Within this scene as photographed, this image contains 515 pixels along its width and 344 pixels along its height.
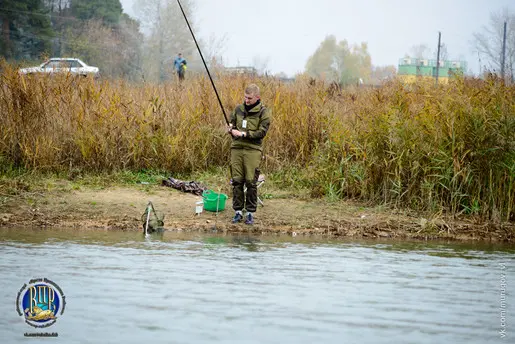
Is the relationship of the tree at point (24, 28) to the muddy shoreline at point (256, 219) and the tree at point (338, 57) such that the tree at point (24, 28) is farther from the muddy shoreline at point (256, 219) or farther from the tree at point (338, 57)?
the tree at point (338, 57)

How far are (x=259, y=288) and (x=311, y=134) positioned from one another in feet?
24.4

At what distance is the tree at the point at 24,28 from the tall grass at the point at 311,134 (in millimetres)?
31930

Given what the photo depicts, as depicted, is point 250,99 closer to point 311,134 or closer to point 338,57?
point 311,134

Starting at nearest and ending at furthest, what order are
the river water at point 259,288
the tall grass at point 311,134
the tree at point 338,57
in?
the river water at point 259,288, the tall grass at point 311,134, the tree at point 338,57

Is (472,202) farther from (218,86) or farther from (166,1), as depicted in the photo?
(166,1)

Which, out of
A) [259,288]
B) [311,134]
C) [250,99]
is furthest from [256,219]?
[259,288]

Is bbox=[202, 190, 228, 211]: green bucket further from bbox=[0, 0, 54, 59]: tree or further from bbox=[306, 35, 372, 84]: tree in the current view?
bbox=[306, 35, 372, 84]: tree

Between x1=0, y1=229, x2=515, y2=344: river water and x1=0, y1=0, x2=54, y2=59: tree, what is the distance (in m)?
37.1

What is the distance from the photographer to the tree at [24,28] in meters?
45.7

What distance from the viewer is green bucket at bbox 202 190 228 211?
12258mm

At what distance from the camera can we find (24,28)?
47.7 meters

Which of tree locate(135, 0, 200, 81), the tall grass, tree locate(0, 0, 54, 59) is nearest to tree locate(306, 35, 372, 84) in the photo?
tree locate(135, 0, 200, 81)

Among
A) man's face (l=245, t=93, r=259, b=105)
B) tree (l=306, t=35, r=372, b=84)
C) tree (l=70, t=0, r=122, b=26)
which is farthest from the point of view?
tree (l=306, t=35, r=372, b=84)

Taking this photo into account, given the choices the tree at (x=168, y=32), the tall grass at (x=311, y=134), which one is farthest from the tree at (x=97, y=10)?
the tall grass at (x=311, y=134)
